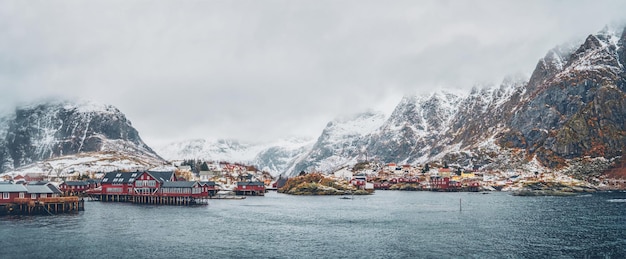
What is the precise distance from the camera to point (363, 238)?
84125 mm

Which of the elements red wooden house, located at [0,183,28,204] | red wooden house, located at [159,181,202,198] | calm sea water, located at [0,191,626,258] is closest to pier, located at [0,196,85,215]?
red wooden house, located at [0,183,28,204]

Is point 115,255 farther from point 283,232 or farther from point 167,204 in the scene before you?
point 167,204

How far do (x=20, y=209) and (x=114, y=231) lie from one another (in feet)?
145

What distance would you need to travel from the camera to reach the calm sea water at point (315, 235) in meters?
69.4

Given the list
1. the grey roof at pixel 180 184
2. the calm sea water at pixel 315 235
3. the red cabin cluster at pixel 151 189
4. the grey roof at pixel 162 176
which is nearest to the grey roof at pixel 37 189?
the calm sea water at pixel 315 235

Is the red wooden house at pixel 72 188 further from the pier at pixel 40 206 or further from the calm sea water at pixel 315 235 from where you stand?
the calm sea water at pixel 315 235

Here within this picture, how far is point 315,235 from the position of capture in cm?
8812

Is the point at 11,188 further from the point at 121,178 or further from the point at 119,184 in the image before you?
the point at 121,178

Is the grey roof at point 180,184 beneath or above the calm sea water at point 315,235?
above

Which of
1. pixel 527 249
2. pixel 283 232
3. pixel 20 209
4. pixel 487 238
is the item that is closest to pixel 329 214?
pixel 283 232

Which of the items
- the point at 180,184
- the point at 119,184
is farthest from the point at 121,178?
the point at 180,184

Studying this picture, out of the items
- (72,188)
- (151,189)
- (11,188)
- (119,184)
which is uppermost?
(11,188)

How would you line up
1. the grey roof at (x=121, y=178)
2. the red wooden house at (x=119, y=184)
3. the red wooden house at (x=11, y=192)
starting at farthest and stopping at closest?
the grey roof at (x=121, y=178) < the red wooden house at (x=119, y=184) < the red wooden house at (x=11, y=192)

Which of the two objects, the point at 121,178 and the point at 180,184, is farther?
the point at 121,178
